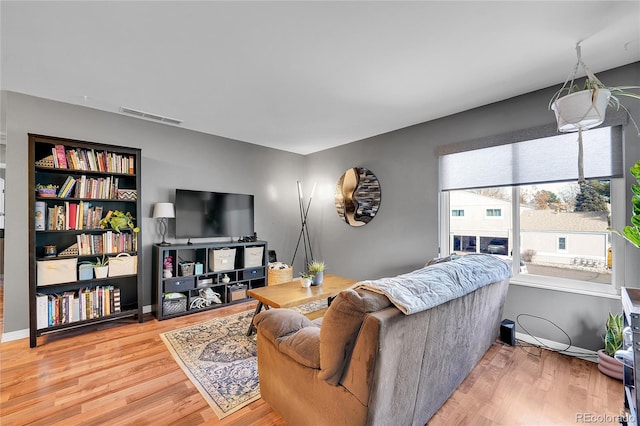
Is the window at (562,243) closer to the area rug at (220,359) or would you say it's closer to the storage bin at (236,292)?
the area rug at (220,359)

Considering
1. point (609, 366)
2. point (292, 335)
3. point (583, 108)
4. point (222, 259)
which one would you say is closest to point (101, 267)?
point (222, 259)

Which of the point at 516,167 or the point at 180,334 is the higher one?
the point at 516,167

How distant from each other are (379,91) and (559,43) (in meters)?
1.29

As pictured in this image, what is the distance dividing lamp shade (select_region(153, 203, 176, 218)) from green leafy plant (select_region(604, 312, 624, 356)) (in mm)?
4333

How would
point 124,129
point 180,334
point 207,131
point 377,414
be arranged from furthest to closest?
point 207,131
point 124,129
point 180,334
point 377,414

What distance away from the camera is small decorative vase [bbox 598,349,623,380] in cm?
194

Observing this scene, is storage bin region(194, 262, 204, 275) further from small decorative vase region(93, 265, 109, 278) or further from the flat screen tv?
small decorative vase region(93, 265, 109, 278)

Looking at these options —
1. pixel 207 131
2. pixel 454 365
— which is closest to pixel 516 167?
pixel 454 365

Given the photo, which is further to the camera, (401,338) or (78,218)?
(78,218)

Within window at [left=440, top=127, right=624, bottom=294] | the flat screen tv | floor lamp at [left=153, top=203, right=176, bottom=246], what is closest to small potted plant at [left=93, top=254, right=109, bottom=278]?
floor lamp at [left=153, top=203, right=176, bottom=246]

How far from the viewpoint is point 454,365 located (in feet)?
5.66

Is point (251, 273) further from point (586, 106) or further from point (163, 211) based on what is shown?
point (586, 106)

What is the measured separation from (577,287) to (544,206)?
765mm

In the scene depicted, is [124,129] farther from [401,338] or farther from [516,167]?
[516,167]
